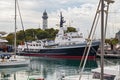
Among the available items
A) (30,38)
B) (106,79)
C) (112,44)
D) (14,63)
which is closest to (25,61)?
(14,63)

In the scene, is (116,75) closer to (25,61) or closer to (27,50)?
(25,61)

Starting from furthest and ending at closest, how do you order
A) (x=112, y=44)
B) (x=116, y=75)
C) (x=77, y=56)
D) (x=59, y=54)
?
(x=112, y=44)
(x=59, y=54)
(x=77, y=56)
(x=116, y=75)

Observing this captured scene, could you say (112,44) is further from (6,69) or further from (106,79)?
(106,79)

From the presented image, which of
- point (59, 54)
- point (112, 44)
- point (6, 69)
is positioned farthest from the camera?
point (112, 44)

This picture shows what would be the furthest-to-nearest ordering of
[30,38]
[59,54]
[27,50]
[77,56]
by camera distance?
[30,38] → [27,50] → [59,54] → [77,56]

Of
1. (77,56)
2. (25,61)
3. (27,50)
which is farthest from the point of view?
(27,50)

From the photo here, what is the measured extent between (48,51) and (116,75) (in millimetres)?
63774

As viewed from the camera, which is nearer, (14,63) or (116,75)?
(116,75)

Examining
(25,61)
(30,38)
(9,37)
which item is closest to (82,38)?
(25,61)

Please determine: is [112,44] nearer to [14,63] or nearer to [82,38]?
[82,38]

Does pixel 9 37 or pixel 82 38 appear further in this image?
pixel 9 37

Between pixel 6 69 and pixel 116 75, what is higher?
pixel 116 75

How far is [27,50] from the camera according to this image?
90.1 meters

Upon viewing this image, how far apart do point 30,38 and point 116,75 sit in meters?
104
